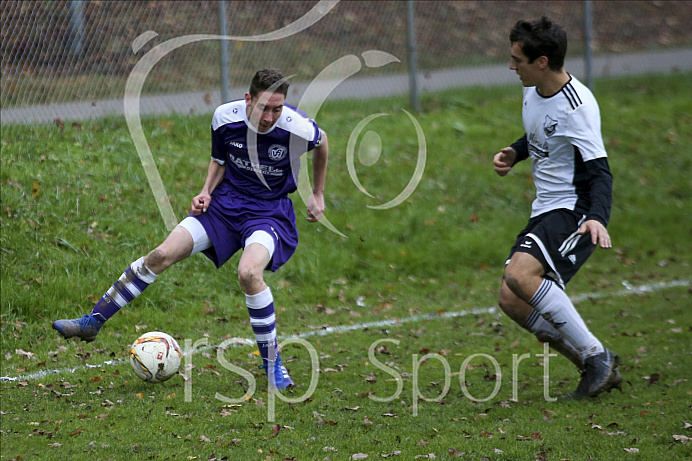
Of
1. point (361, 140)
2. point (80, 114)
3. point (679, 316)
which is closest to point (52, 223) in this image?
point (80, 114)

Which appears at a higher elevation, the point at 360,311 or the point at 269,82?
the point at 269,82

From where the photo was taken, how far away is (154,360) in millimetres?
5320

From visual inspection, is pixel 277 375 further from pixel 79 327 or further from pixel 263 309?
pixel 79 327

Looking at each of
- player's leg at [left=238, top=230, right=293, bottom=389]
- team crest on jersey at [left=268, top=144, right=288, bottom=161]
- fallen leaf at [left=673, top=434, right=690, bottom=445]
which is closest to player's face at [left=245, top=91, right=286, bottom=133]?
team crest on jersey at [left=268, top=144, right=288, bottom=161]

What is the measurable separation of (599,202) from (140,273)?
10.3 ft

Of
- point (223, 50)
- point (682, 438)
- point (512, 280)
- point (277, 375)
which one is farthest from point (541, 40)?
point (223, 50)

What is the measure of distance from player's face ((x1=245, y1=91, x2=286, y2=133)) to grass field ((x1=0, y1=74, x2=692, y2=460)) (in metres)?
1.85

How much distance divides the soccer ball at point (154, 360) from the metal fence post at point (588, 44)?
430 inches

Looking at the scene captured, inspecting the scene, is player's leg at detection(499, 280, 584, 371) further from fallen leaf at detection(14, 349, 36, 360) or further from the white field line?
fallen leaf at detection(14, 349, 36, 360)

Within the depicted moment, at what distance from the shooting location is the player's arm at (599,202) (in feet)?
15.6

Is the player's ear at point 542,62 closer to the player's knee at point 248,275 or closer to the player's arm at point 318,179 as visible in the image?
the player's arm at point 318,179

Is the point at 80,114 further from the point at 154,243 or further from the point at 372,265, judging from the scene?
the point at 372,265

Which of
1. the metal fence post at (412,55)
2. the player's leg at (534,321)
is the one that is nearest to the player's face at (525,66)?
the player's leg at (534,321)

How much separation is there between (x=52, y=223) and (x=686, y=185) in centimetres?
923
